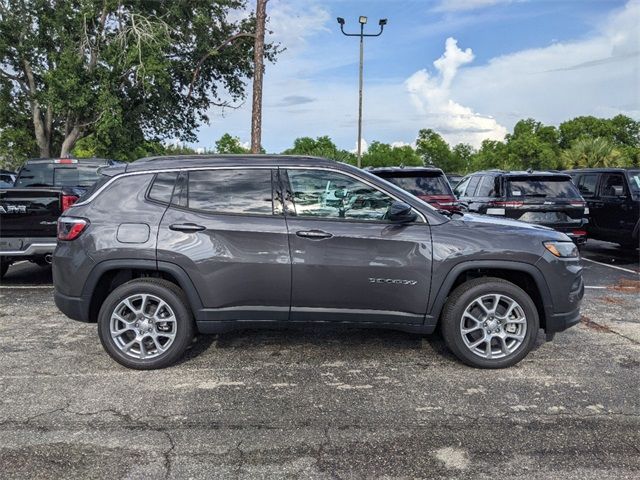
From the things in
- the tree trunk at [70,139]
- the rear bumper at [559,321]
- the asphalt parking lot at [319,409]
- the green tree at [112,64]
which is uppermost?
the green tree at [112,64]

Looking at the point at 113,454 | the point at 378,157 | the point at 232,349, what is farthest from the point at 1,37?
the point at 378,157

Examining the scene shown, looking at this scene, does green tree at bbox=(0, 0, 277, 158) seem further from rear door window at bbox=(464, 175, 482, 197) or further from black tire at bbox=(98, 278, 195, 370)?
black tire at bbox=(98, 278, 195, 370)

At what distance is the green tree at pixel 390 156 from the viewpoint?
90.0 m

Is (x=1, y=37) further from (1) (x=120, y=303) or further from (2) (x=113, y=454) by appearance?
(2) (x=113, y=454)

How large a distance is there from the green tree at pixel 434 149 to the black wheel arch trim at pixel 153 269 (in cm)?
9517

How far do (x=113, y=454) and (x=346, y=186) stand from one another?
8.52 ft

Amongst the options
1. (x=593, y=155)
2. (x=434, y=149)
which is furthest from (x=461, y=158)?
(x=593, y=155)

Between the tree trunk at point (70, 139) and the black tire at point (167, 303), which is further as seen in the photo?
the tree trunk at point (70, 139)

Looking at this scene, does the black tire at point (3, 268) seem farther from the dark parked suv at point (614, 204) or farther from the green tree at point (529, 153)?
the green tree at point (529, 153)

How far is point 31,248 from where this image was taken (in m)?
7.00

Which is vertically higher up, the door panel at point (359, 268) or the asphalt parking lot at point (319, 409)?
the door panel at point (359, 268)

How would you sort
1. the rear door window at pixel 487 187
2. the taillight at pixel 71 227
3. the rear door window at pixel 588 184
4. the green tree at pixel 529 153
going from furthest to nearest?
the green tree at pixel 529 153 < the rear door window at pixel 588 184 < the rear door window at pixel 487 187 < the taillight at pixel 71 227

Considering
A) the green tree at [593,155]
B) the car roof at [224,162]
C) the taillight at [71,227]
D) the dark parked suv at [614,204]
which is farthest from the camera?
the green tree at [593,155]

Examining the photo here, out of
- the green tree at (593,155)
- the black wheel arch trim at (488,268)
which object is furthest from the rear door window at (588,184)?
the green tree at (593,155)
